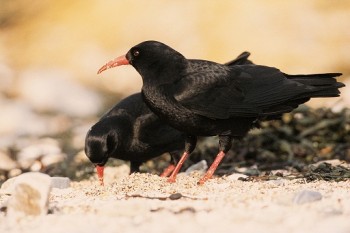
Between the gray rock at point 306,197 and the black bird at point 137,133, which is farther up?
the black bird at point 137,133

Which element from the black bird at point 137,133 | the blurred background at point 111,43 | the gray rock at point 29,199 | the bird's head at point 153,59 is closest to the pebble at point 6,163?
the blurred background at point 111,43

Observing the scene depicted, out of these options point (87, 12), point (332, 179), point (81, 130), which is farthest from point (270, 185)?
point (87, 12)

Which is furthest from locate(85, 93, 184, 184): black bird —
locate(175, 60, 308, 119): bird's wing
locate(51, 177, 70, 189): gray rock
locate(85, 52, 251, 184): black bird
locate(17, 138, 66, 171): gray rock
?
locate(17, 138, 66, 171): gray rock

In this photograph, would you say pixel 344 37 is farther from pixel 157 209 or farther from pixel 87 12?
pixel 157 209

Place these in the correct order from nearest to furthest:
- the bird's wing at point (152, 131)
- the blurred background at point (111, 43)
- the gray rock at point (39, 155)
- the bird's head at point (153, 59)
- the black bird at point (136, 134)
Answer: the bird's head at point (153, 59) < the black bird at point (136, 134) < the bird's wing at point (152, 131) < the gray rock at point (39, 155) < the blurred background at point (111, 43)

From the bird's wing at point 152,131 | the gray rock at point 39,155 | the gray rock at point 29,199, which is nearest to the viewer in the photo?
the gray rock at point 29,199

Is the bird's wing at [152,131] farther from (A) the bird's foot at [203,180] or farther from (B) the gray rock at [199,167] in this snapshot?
(A) the bird's foot at [203,180]

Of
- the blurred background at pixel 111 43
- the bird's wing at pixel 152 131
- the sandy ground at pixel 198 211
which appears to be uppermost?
the blurred background at pixel 111 43
